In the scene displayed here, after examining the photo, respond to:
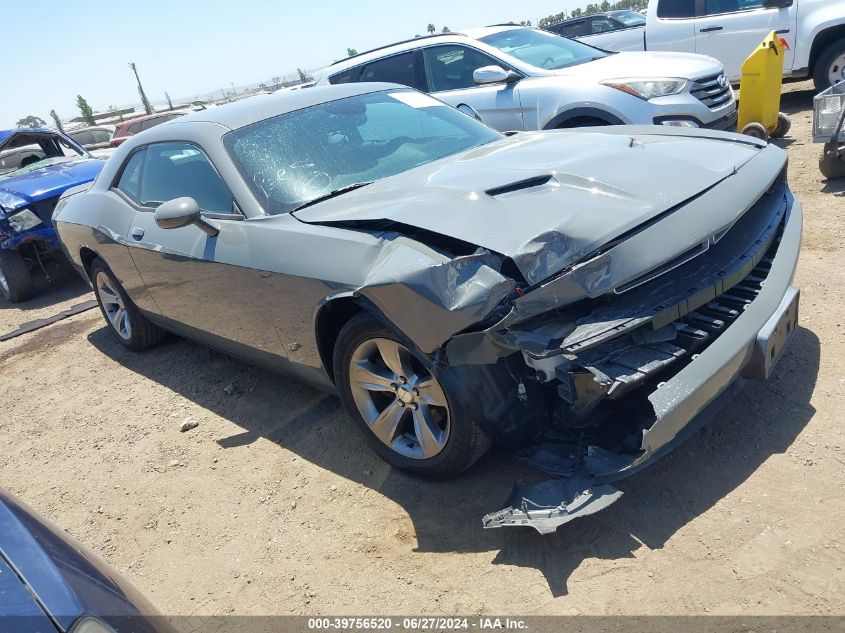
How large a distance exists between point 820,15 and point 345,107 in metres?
7.55

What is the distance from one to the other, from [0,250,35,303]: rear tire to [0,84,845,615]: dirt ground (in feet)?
12.2

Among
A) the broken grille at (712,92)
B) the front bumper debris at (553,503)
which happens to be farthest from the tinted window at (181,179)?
the broken grille at (712,92)

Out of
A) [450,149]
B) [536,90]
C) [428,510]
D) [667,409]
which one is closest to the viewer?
[667,409]

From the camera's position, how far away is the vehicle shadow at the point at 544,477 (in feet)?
8.36

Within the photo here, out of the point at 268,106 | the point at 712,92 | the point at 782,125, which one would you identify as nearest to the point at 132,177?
the point at 268,106

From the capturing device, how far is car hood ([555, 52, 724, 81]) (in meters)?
6.53

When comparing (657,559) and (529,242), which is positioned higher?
(529,242)

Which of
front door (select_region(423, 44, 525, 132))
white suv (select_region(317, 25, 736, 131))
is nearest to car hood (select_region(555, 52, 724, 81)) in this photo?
white suv (select_region(317, 25, 736, 131))

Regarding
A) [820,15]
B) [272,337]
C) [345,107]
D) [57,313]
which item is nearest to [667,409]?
[272,337]

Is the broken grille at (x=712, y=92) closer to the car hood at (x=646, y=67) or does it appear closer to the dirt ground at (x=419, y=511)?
the car hood at (x=646, y=67)

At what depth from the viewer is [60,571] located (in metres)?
1.56

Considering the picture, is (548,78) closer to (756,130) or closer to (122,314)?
(756,130)

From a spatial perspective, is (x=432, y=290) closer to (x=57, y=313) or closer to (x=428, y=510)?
(x=428, y=510)

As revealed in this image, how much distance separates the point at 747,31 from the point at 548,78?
4373 millimetres
